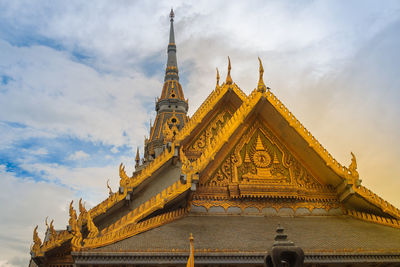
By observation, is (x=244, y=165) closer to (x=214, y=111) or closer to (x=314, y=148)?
(x=314, y=148)

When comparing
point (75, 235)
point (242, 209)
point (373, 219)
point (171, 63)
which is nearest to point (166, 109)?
point (171, 63)

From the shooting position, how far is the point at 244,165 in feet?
33.0

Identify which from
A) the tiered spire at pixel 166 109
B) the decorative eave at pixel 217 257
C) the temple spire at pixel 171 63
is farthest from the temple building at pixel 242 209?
the temple spire at pixel 171 63

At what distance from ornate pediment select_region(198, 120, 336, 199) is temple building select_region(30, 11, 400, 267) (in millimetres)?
26

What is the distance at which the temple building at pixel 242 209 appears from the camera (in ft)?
24.5

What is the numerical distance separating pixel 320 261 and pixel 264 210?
2151 mm

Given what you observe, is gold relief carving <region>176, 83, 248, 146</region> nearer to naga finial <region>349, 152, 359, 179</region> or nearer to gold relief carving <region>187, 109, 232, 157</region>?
gold relief carving <region>187, 109, 232, 157</region>

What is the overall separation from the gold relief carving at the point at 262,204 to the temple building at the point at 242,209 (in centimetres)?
2

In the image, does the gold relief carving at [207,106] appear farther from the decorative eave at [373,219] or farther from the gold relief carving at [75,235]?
the gold relief carving at [75,235]

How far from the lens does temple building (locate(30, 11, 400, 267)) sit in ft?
24.5

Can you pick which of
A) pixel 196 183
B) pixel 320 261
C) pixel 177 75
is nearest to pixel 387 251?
pixel 320 261

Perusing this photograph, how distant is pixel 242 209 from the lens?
31.3 ft

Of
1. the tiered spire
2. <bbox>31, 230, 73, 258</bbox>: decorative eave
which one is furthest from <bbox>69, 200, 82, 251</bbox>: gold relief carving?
the tiered spire

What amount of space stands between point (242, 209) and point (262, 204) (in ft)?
1.79
